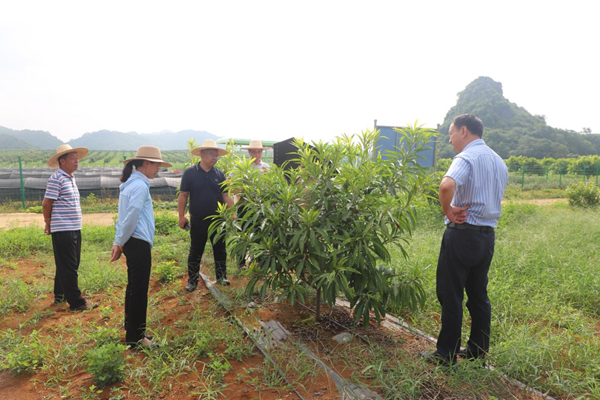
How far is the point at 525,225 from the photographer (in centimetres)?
735

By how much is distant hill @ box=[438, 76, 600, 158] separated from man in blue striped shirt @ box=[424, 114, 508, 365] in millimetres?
35141

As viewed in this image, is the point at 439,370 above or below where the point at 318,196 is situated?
below

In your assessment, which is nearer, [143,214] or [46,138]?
[143,214]

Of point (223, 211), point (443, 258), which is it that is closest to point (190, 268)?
point (223, 211)

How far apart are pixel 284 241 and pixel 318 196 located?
496mm

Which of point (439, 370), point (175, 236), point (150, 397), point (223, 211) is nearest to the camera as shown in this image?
point (150, 397)

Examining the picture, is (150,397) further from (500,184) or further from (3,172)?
(3,172)

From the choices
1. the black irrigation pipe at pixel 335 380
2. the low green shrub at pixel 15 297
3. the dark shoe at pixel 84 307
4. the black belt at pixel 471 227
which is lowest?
the dark shoe at pixel 84 307

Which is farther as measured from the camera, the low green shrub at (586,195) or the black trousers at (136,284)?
the low green shrub at (586,195)

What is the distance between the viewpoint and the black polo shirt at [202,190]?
4.02 metres

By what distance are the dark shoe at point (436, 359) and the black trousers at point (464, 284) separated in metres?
0.04

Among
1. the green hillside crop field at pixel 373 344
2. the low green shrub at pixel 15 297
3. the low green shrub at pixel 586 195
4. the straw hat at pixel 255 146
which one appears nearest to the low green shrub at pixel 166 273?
the green hillside crop field at pixel 373 344

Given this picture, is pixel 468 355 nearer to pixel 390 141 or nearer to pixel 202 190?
pixel 202 190

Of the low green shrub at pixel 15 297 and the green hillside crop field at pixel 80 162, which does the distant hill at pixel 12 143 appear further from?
the low green shrub at pixel 15 297
